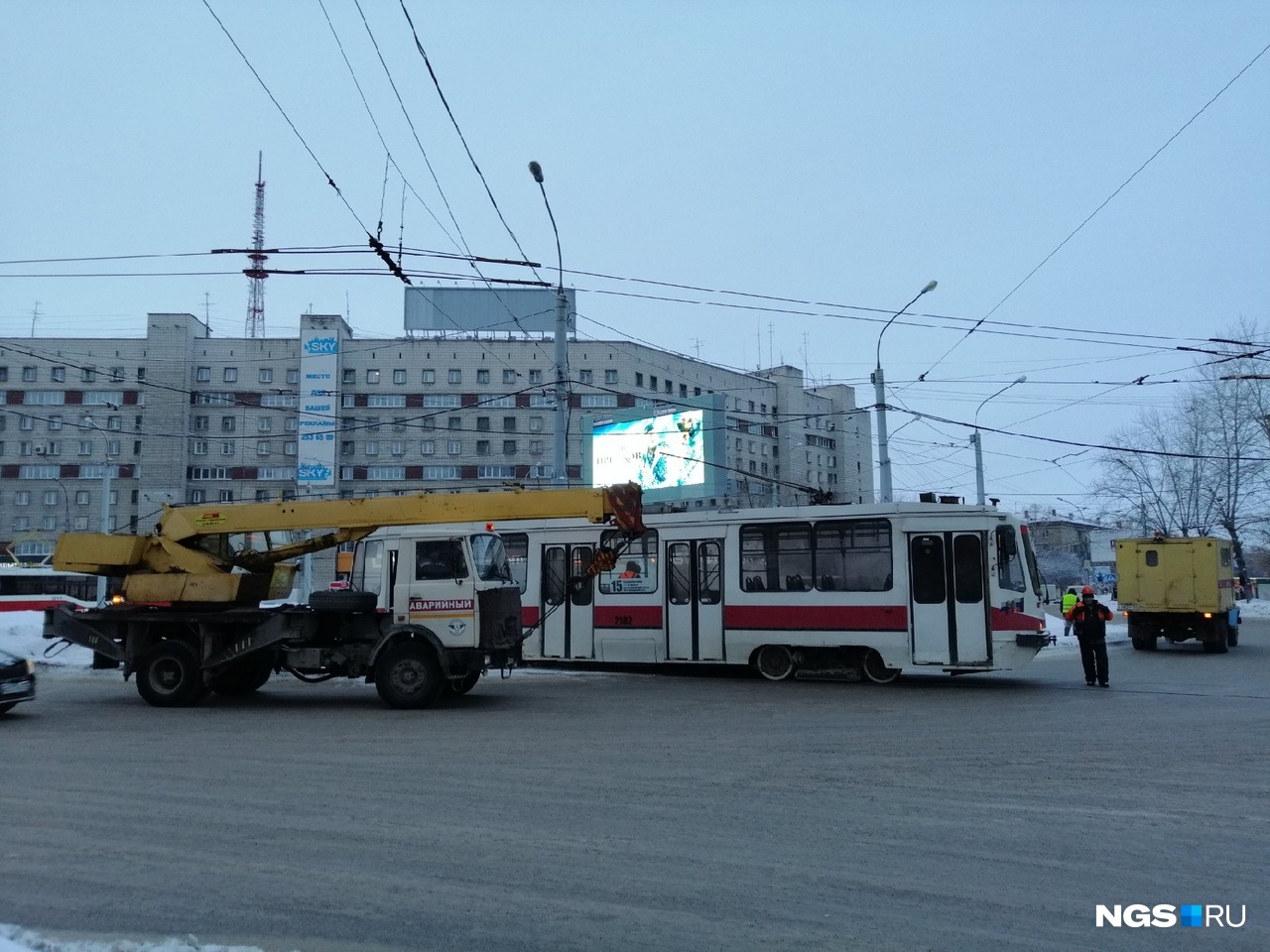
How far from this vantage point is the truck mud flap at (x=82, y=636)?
14781 millimetres

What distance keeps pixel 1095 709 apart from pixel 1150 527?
4315 cm

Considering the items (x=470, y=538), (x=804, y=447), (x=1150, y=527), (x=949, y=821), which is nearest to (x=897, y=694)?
(x=470, y=538)

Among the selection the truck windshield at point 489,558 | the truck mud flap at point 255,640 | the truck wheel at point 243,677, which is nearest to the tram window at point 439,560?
the truck windshield at point 489,558

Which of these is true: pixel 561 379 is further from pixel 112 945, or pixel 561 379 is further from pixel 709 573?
pixel 112 945

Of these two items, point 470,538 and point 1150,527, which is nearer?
point 470,538

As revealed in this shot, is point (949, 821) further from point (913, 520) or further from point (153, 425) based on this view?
point (153, 425)

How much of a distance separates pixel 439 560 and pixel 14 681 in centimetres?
558

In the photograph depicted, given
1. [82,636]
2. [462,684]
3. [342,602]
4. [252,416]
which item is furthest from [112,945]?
[252,416]

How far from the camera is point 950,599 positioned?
16.0 m

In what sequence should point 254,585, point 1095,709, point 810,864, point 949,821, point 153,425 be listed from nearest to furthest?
point 810,864
point 949,821
point 1095,709
point 254,585
point 153,425

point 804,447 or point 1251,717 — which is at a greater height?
point 804,447

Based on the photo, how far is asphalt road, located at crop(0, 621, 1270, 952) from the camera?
205 inches

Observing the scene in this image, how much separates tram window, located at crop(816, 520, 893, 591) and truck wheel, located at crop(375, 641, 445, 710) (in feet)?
21.6

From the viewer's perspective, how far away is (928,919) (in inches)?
204
